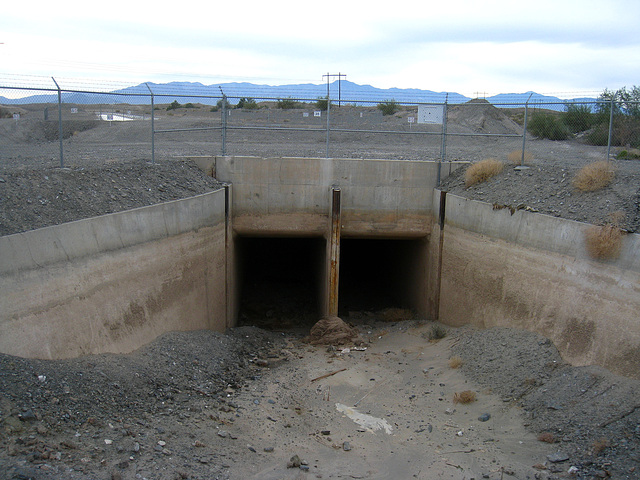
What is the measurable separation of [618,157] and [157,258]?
495 inches

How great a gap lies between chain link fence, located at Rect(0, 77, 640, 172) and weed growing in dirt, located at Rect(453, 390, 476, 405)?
20.9 ft

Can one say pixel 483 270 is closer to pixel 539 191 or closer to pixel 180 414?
pixel 539 191

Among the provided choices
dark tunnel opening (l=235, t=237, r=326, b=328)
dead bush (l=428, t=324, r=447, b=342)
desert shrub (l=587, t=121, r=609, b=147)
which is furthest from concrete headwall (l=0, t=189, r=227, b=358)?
desert shrub (l=587, t=121, r=609, b=147)

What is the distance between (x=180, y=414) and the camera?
7.86 meters

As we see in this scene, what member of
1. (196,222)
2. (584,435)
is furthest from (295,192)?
(584,435)

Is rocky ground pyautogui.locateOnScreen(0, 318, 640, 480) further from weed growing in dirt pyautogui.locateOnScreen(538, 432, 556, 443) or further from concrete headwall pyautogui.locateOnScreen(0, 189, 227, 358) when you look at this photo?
concrete headwall pyautogui.locateOnScreen(0, 189, 227, 358)

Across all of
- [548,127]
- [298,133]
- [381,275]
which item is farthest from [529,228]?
[298,133]

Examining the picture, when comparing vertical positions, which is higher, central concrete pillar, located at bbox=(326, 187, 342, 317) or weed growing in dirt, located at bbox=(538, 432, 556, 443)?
central concrete pillar, located at bbox=(326, 187, 342, 317)

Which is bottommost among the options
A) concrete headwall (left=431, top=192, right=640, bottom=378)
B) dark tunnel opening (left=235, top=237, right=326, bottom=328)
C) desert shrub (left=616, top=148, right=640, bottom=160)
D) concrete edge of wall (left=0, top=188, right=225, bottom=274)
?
dark tunnel opening (left=235, top=237, right=326, bottom=328)

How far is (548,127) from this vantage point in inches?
864

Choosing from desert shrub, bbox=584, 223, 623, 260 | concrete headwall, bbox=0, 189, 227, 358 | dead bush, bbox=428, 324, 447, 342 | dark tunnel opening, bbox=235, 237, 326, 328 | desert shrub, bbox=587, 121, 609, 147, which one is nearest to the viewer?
concrete headwall, bbox=0, 189, 227, 358

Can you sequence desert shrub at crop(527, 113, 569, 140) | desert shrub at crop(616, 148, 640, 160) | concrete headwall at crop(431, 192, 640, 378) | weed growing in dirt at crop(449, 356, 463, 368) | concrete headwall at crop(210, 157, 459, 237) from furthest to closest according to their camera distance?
desert shrub at crop(527, 113, 569, 140) → desert shrub at crop(616, 148, 640, 160) → concrete headwall at crop(210, 157, 459, 237) → weed growing in dirt at crop(449, 356, 463, 368) → concrete headwall at crop(431, 192, 640, 378)

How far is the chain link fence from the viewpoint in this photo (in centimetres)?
1398

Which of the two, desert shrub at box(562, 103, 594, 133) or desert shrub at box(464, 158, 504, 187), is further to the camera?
desert shrub at box(562, 103, 594, 133)
